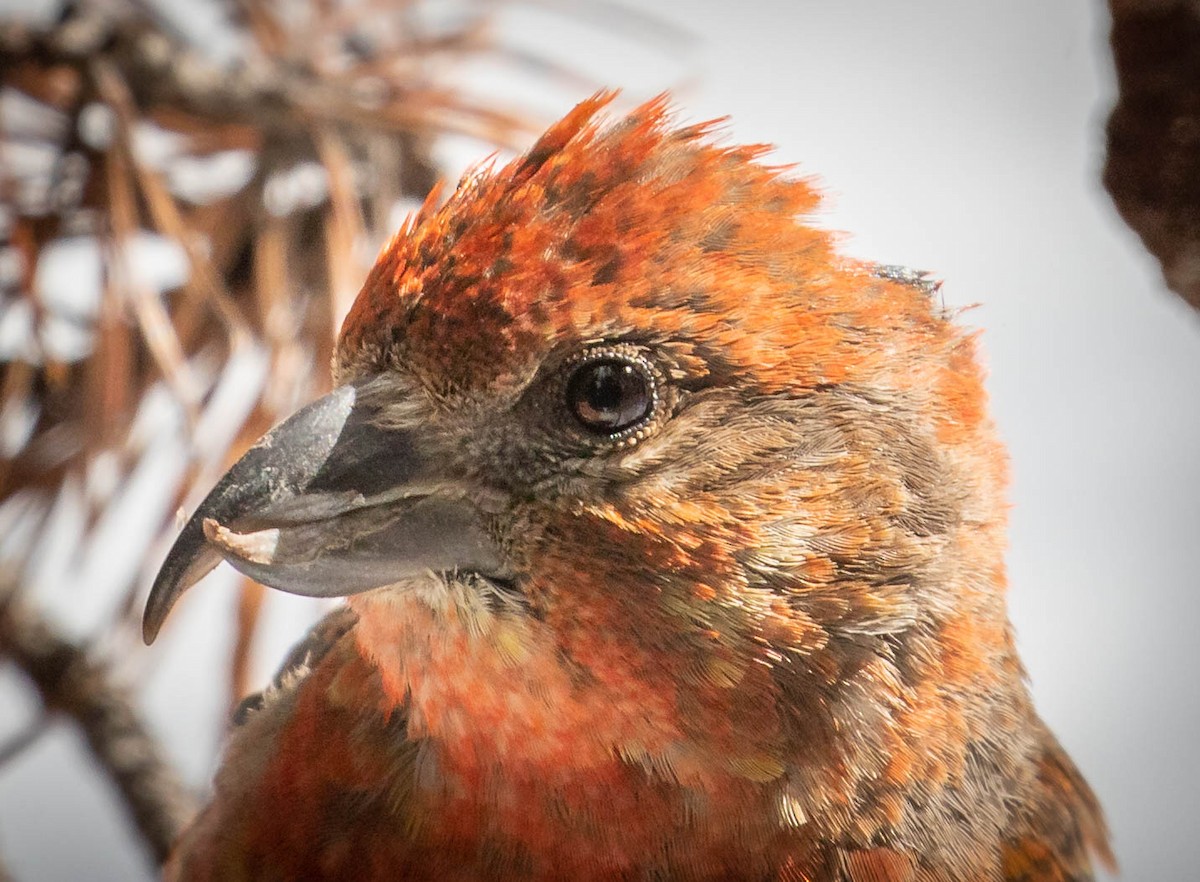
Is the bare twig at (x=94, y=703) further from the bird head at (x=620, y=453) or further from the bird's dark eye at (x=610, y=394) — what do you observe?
the bird's dark eye at (x=610, y=394)

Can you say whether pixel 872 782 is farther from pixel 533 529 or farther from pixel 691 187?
pixel 691 187

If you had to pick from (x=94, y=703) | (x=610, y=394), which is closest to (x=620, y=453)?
(x=610, y=394)

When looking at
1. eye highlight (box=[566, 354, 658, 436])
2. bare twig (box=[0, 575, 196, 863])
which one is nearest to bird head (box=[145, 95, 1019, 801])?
eye highlight (box=[566, 354, 658, 436])

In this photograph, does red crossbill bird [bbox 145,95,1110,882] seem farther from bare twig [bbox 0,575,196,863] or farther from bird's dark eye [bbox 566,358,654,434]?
bare twig [bbox 0,575,196,863]

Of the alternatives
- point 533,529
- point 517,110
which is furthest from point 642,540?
point 517,110

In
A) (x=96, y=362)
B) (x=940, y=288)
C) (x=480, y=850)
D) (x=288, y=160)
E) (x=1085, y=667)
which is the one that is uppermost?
(x=940, y=288)

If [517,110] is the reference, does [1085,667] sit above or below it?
below

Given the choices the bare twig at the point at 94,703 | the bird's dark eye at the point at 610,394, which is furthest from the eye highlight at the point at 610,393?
the bare twig at the point at 94,703
